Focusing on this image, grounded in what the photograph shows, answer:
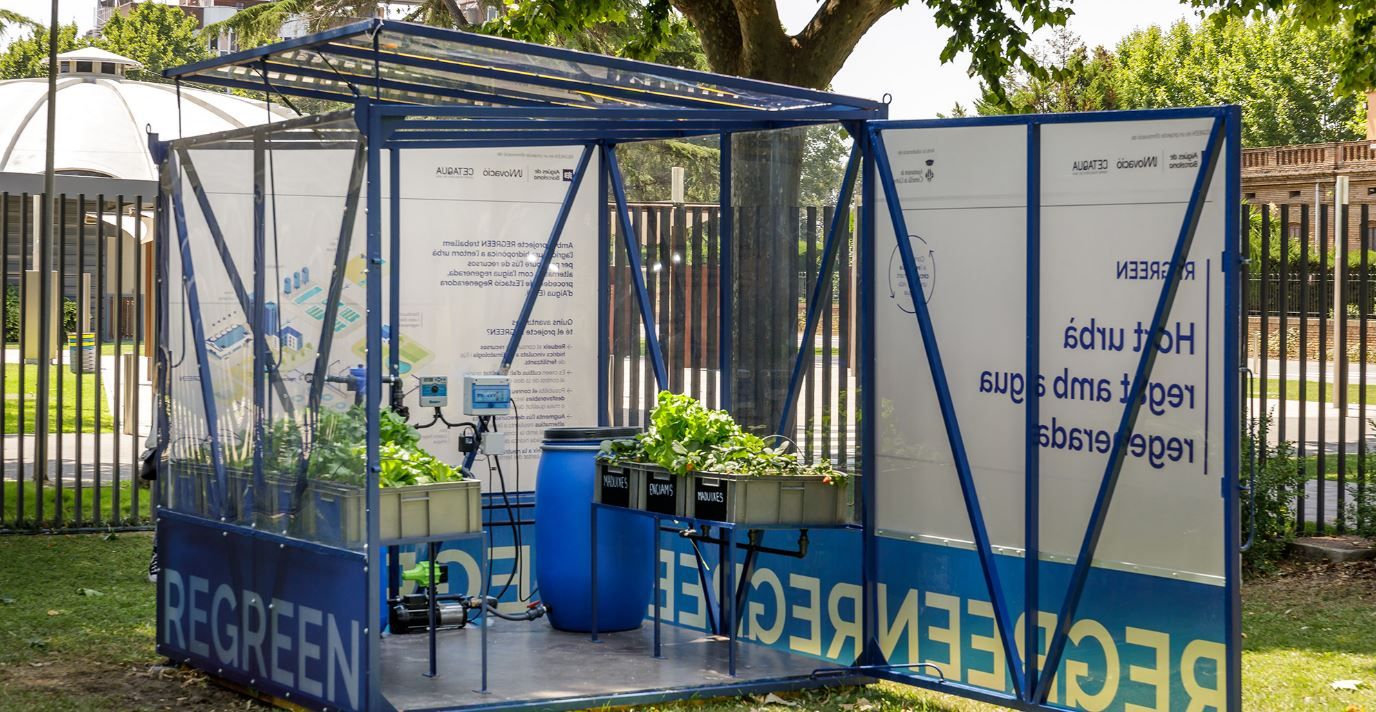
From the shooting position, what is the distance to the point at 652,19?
14.2 metres

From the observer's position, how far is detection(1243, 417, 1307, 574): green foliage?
1035 centimetres

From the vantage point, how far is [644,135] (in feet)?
28.2

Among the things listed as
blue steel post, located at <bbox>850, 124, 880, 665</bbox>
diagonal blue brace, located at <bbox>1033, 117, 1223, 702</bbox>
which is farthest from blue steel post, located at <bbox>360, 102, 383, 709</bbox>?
diagonal blue brace, located at <bbox>1033, 117, 1223, 702</bbox>

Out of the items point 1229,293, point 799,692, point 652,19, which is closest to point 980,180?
point 1229,293

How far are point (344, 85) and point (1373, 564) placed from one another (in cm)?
723

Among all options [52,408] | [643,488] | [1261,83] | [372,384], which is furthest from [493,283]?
[1261,83]

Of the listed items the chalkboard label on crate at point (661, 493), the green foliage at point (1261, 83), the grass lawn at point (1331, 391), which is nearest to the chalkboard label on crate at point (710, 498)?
the chalkboard label on crate at point (661, 493)

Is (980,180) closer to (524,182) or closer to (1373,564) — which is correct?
(524,182)

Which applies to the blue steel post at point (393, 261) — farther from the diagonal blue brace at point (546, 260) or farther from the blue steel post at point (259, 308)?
the blue steel post at point (259, 308)

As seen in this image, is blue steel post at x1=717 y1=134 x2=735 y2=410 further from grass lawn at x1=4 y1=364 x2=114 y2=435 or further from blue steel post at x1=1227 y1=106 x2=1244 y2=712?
grass lawn at x1=4 y1=364 x2=114 y2=435

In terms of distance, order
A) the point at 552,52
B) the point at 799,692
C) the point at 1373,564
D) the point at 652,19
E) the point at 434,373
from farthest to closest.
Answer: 1. the point at 652,19
2. the point at 1373,564
3. the point at 434,373
4. the point at 799,692
5. the point at 552,52

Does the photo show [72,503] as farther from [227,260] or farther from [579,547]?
[227,260]

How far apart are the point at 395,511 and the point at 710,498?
5.08 feet

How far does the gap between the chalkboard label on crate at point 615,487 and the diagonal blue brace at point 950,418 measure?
1682 millimetres
